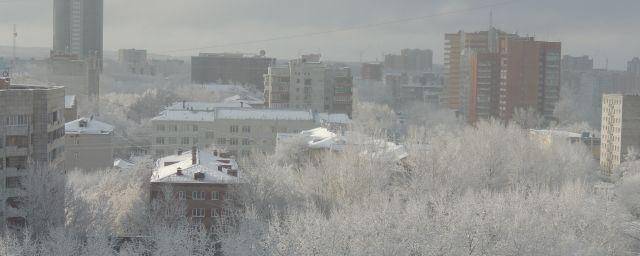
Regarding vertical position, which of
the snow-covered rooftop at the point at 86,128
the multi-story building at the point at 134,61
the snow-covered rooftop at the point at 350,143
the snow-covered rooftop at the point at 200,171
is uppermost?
the multi-story building at the point at 134,61

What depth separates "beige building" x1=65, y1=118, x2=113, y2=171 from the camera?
3681cm

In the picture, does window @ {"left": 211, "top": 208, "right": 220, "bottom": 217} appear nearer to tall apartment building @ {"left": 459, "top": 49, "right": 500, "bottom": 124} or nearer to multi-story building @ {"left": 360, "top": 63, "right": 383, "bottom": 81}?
tall apartment building @ {"left": 459, "top": 49, "right": 500, "bottom": 124}

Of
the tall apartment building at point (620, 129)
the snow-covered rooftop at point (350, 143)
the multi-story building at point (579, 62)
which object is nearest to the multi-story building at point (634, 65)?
the multi-story building at point (579, 62)

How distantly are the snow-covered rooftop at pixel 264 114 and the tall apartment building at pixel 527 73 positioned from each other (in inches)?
860

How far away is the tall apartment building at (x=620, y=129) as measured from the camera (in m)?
48.3

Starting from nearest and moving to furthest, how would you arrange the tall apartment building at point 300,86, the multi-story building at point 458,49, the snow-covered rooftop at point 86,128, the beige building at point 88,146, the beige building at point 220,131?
the beige building at point 88,146
the snow-covered rooftop at point 86,128
the beige building at point 220,131
the tall apartment building at point 300,86
the multi-story building at point 458,49

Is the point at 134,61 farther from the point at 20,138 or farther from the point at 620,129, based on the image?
the point at 20,138

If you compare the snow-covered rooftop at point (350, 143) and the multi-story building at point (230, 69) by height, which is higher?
the multi-story building at point (230, 69)

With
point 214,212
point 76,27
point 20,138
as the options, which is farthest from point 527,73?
point 76,27

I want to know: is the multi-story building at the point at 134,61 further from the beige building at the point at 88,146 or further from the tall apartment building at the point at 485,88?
the beige building at the point at 88,146

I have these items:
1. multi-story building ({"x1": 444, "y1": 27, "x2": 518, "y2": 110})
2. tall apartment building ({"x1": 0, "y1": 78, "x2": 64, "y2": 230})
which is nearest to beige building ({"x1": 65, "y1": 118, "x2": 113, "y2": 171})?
tall apartment building ({"x1": 0, "y1": 78, "x2": 64, "y2": 230})

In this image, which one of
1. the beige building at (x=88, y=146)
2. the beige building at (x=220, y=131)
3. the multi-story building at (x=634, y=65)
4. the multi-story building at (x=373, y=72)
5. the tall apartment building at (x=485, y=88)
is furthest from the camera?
the multi-story building at (x=373, y=72)

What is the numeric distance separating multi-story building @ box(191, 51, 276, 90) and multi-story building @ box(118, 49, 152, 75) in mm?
28042

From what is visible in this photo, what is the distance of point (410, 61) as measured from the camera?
166 metres
